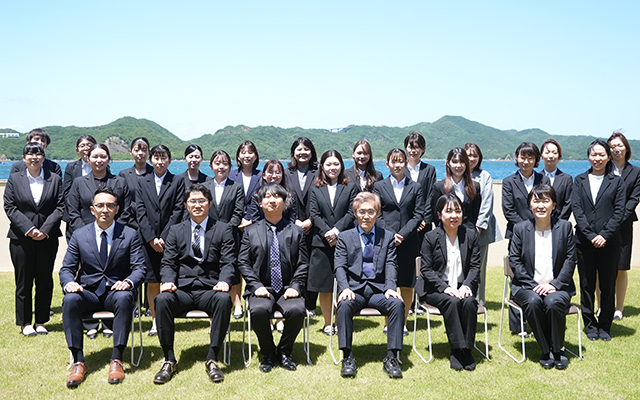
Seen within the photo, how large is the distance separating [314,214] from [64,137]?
555 feet

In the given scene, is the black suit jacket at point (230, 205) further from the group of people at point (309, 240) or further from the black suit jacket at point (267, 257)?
the black suit jacket at point (267, 257)

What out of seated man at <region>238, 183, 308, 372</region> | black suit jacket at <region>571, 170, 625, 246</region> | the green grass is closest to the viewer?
the green grass

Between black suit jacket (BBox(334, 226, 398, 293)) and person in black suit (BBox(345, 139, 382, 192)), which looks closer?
black suit jacket (BBox(334, 226, 398, 293))

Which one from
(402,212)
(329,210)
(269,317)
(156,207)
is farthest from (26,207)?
(402,212)

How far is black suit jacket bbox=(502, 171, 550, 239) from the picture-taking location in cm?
595

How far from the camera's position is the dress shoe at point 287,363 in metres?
4.86

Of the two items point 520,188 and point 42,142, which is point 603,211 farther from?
point 42,142

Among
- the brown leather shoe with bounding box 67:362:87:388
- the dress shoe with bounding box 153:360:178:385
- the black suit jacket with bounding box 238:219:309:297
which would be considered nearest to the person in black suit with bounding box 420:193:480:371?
the black suit jacket with bounding box 238:219:309:297

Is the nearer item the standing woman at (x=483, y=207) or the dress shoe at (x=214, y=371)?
the dress shoe at (x=214, y=371)

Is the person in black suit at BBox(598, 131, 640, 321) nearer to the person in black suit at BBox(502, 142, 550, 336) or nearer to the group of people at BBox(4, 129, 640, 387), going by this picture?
the group of people at BBox(4, 129, 640, 387)

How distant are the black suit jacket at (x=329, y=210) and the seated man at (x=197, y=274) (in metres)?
1.08

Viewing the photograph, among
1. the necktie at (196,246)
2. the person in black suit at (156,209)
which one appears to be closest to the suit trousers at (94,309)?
the necktie at (196,246)

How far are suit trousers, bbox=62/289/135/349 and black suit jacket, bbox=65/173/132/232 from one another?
1200 mm

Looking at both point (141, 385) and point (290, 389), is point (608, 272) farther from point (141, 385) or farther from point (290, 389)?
point (141, 385)
